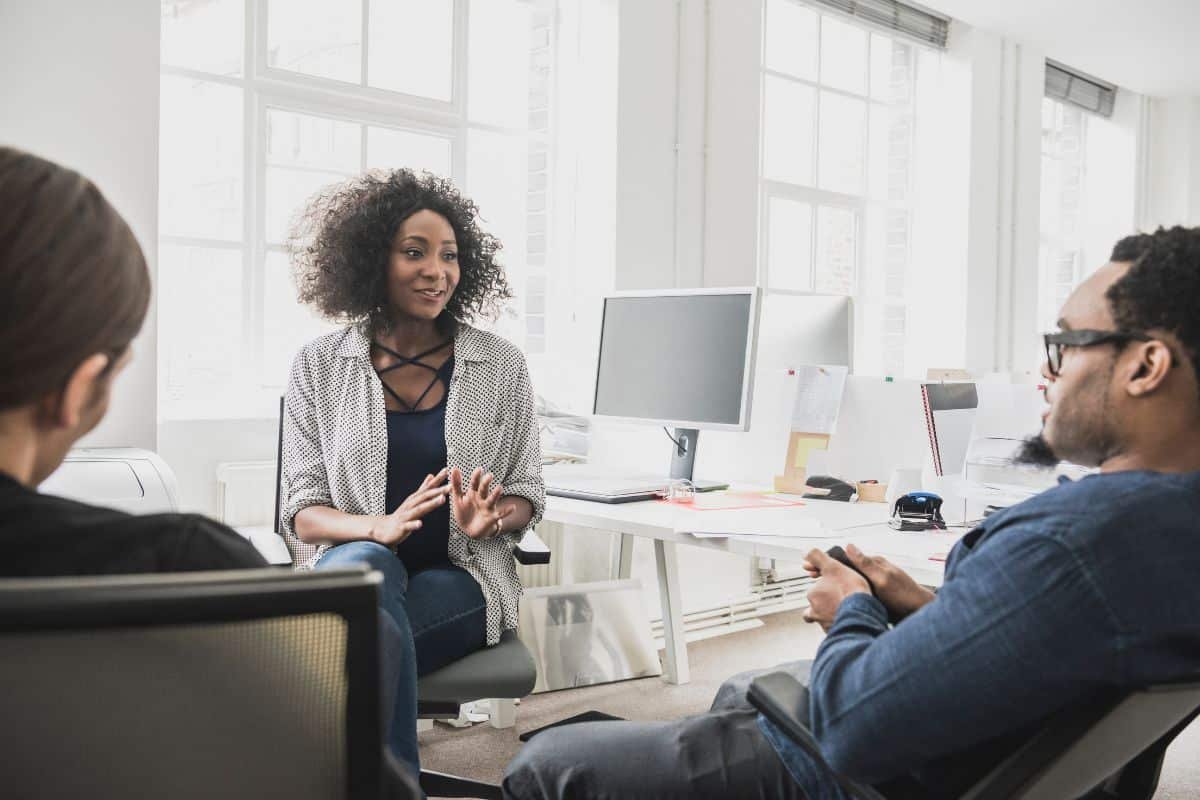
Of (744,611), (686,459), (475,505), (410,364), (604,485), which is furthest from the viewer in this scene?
(744,611)

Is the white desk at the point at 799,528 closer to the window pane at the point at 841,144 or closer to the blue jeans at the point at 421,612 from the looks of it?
the blue jeans at the point at 421,612

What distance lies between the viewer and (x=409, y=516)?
2016 millimetres

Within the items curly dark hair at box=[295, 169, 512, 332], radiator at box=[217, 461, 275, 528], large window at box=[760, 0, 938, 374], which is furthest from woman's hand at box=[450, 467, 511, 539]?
large window at box=[760, 0, 938, 374]

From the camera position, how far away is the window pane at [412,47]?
3.63m

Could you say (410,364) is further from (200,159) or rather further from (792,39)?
(792,39)

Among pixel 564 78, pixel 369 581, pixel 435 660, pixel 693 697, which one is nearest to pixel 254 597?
pixel 369 581

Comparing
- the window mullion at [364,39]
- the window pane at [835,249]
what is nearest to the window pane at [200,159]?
the window mullion at [364,39]

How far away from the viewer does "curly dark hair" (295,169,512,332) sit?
245 cm

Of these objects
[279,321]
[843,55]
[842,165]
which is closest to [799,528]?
[279,321]

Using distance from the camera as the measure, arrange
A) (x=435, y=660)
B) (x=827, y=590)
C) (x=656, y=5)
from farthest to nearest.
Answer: (x=656, y=5), (x=435, y=660), (x=827, y=590)

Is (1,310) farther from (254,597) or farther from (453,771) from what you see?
(453,771)

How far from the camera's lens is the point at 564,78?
13.7 ft

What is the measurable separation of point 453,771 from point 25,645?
2220 mm

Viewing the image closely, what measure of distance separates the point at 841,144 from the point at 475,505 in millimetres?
4195
